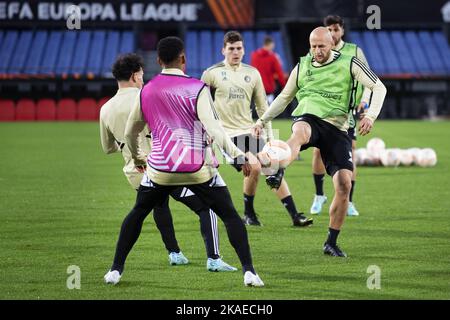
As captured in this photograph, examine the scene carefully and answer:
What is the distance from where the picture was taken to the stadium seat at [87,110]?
3822 cm

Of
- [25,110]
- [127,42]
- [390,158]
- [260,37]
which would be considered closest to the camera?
A: [390,158]

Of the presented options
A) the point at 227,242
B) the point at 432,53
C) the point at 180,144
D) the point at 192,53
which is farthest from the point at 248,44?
the point at 180,144

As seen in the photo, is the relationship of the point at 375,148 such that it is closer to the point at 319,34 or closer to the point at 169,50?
the point at 319,34

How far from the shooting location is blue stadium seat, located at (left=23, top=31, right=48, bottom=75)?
39.6 meters

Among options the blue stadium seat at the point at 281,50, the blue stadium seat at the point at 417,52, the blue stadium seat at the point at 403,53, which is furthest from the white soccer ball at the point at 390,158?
the blue stadium seat at the point at 417,52

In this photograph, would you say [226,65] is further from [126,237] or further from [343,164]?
[126,237]

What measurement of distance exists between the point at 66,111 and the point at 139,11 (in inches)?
189

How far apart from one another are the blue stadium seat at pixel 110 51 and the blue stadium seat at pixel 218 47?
384 centimetres

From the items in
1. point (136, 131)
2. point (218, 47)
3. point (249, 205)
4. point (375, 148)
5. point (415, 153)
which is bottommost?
point (249, 205)

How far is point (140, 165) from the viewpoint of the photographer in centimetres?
920

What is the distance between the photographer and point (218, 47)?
41250 millimetres

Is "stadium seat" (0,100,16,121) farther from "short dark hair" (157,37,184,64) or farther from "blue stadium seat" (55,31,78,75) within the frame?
"short dark hair" (157,37,184,64)

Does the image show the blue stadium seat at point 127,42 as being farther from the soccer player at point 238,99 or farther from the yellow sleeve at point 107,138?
the yellow sleeve at point 107,138
